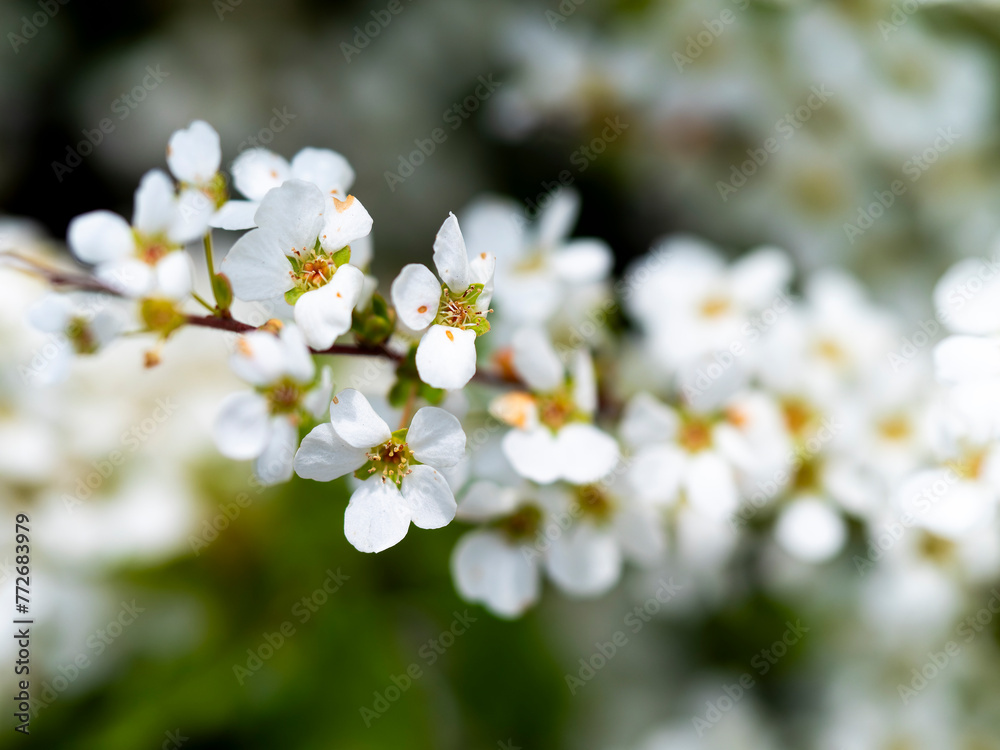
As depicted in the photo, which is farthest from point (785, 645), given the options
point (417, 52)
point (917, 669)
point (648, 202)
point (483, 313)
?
point (417, 52)

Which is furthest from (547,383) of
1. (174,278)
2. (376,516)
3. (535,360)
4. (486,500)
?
(174,278)

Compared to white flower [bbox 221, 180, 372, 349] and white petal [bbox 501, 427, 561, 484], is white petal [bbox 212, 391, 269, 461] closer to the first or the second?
white flower [bbox 221, 180, 372, 349]

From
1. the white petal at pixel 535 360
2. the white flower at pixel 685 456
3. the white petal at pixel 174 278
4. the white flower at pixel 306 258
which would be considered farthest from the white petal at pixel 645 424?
the white petal at pixel 174 278

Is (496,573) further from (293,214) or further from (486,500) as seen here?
(293,214)

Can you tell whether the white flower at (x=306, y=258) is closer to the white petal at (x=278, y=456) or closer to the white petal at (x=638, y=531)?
the white petal at (x=278, y=456)

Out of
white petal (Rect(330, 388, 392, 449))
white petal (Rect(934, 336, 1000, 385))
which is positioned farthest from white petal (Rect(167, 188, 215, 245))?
white petal (Rect(934, 336, 1000, 385))
